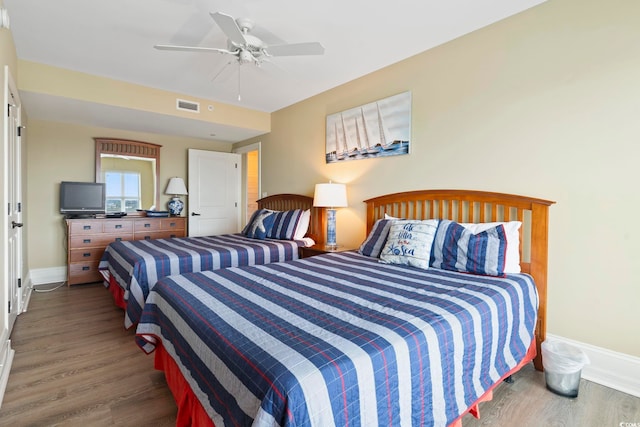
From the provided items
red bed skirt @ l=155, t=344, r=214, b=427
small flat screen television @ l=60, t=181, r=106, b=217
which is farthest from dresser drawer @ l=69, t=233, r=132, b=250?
red bed skirt @ l=155, t=344, r=214, b=427

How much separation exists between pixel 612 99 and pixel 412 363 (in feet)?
6.87

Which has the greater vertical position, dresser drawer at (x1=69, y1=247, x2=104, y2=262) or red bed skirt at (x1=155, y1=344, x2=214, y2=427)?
dresser drawer at (x1=69, y1=247, x2=104, y2=262)

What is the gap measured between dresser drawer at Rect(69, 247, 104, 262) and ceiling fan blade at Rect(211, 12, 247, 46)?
354 centimetres

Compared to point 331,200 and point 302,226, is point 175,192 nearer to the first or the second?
point 302,226

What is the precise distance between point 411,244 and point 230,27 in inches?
77.2

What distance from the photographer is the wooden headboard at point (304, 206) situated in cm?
393

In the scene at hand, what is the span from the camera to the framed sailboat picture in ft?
10.0

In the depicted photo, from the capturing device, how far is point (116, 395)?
6.16 ft

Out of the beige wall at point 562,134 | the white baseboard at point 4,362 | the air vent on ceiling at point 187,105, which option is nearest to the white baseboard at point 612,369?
the beige wall at point 562,134

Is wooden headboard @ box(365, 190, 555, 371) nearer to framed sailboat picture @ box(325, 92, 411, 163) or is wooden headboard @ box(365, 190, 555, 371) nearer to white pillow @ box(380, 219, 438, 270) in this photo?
white pillow @ box(380, 219, 438, 270)

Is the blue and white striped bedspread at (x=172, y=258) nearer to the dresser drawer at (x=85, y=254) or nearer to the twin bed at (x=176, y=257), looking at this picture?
the twin bed at (x=176, y=257)

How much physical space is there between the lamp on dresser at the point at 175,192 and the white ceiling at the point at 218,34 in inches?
59.2

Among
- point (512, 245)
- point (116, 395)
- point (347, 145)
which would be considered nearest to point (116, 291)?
point (116, 395)

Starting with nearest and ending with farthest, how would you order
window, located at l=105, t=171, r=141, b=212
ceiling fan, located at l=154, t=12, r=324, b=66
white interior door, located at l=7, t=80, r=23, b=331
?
ceiling fan, located at l=154, t=12, r=324, b=66, white interior door, located at l=7, t=80, r=23, b=331, window, located at l=105, t=171, r=141, b=212
